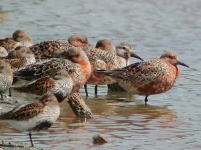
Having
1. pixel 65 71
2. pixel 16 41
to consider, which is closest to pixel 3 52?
pixel 16 41

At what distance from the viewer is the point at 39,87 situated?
1145 cm

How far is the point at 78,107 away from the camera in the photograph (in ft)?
40.3

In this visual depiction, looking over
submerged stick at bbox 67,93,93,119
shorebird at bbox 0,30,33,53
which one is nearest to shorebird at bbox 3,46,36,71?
shorebird at bbox 0,30,33,53

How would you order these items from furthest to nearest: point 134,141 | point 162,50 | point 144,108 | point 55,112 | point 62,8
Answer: point 62,8 < point 162,50 < point 144,108 < point 134,141 < point 55,112

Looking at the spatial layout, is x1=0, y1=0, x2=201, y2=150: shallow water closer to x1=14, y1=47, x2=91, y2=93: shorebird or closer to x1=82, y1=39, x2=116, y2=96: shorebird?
x1=82, y1=39, x2=116, y2=96: shorebird

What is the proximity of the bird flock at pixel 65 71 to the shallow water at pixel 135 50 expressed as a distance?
14.8 inches

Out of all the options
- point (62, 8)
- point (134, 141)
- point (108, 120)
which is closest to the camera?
point (134, 141)

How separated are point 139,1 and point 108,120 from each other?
1181cm

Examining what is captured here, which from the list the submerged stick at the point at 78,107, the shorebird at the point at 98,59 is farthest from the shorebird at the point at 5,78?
the shorebird at the point at 98,59

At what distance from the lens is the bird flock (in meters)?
9.98

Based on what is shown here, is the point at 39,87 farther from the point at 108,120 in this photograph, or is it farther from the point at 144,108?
the point at 144,108

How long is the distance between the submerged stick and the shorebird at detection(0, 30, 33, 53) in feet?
13.1

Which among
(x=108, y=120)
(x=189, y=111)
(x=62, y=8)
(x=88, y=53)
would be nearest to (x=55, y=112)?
(x=108, y=120)

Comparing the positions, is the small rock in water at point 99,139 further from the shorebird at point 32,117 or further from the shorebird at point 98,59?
the shorebird at point 98,59
